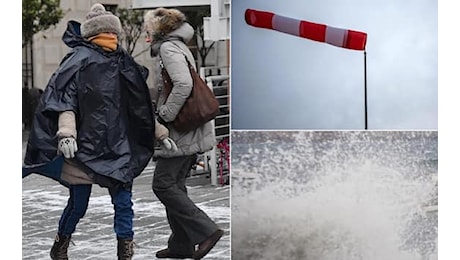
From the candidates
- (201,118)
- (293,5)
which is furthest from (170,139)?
(293,5)

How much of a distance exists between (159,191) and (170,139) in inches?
10.7

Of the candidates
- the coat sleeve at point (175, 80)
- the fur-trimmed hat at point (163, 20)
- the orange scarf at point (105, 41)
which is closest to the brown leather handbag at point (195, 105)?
the coat sleeve at point (175, 80)

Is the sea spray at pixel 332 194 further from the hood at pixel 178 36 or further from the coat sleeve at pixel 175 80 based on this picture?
the hood at pixel 178 36

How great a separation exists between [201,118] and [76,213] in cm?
76

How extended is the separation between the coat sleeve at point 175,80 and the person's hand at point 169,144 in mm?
96

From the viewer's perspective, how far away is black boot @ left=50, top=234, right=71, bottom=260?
27.9 ft

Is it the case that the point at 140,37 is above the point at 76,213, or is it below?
above

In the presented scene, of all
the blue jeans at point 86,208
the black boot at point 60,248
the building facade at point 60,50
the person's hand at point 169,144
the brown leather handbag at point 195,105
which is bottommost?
the black boot at point 60,248

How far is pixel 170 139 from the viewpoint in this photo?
328 inches

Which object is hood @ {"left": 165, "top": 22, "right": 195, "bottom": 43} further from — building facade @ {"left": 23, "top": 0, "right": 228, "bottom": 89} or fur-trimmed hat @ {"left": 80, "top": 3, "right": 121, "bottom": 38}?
fur-trimmed hat @ {"left": 80, "top": 3, "right": 121, "bottom": 38}

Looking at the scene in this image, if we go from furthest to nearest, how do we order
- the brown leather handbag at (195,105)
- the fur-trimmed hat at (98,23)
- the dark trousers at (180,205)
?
the dark trousers at (180,205) → the brown leather handbag at (195,105) → the fur-trimmed hat at (98,23)

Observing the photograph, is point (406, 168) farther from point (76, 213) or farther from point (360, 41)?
point (76, 213)

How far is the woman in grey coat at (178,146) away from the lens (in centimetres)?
829

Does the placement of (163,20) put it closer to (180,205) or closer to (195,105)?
(195,105)
